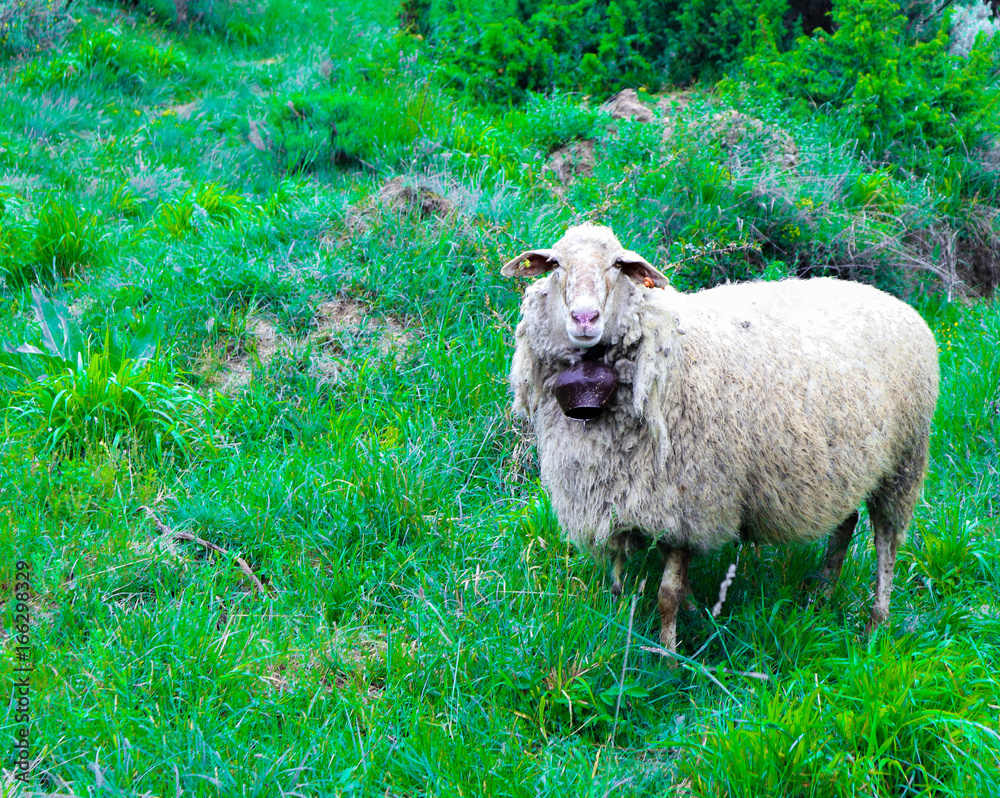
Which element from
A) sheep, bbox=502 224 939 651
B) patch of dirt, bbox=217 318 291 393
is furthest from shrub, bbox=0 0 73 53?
sheep, bbox=502 224 939 651

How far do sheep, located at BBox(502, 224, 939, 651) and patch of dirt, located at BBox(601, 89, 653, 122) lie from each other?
3.97 meters

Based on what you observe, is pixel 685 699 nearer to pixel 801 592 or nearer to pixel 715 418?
pixel 801 592

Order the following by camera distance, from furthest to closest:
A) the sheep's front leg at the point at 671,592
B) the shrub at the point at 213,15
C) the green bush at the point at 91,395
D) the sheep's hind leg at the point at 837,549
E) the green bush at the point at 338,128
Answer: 1. the shrub at the point at 213,15
2. the green bush at the point at 338,128
3. the green bush at the point at 91,395
4. the sheep's hind leg at the point at 837,549
5. the sheep's front leg at the point at 671,592

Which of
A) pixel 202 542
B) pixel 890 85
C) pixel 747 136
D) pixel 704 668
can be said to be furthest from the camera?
pixel 890 85

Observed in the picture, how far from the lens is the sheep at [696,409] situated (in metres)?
2.82

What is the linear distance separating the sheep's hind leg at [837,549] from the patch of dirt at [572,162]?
11.9 ft

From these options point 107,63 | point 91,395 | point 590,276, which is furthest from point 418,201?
point 107,63

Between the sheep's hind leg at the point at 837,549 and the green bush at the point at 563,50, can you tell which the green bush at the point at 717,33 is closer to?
the green bush at the point at 563,50

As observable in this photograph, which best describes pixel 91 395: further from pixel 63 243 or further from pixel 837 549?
pixel 837 549

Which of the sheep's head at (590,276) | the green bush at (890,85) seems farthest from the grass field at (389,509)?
the sheep's head at (590,276)

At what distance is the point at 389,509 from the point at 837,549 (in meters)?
2.18

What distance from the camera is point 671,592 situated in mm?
2994

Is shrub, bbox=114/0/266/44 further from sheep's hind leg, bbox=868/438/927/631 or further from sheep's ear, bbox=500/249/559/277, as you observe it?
sheep's hind leg, bbox=868/438/927/631

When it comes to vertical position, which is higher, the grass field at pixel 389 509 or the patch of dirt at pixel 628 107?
the patch of dirt at pixel 628 107
